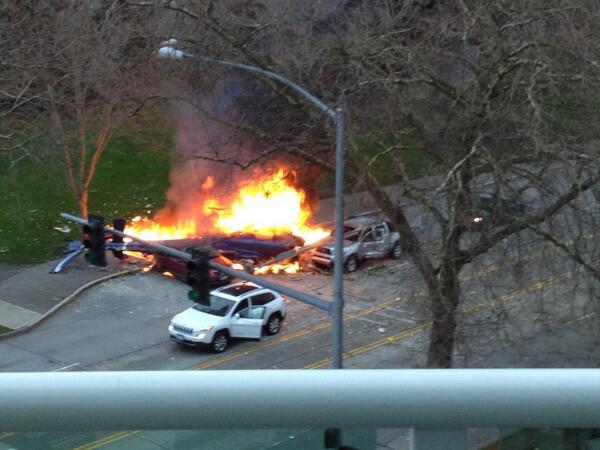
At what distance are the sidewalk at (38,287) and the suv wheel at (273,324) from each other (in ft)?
20.7

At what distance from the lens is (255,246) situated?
28.9 meters

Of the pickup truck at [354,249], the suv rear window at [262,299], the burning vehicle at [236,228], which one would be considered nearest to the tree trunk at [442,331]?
the suv rear window at [262,299]

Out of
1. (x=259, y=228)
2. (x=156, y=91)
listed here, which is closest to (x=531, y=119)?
(x=156, y=91)

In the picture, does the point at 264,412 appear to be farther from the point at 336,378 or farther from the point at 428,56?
the point at 428,56

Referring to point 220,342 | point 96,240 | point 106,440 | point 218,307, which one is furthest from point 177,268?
point 106,440

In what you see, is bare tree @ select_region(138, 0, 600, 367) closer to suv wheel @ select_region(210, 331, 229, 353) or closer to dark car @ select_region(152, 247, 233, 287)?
suv wheel @ select_region(210, 331, 229, 353)

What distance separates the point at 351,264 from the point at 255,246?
127 inches

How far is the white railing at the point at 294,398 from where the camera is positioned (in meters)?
1.79

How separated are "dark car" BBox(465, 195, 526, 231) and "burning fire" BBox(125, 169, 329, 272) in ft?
53.0

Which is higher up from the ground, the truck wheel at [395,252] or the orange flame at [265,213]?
the orange flame at [265,213]

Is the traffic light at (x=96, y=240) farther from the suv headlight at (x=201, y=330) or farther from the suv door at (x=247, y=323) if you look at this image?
the suv door at (x=247, y=323)

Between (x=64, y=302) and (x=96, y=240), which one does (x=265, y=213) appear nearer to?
(x=64, y=302)

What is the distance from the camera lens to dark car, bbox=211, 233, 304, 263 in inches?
1129

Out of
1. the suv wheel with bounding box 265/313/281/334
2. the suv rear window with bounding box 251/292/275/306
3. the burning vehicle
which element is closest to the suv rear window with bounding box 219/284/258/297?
the suv rear window with bounding box 251/292/275/306
